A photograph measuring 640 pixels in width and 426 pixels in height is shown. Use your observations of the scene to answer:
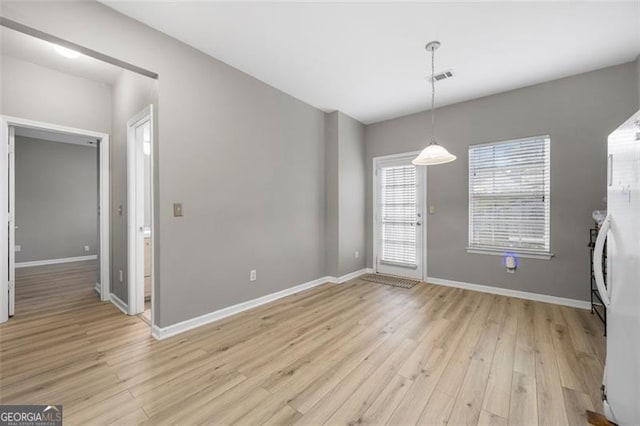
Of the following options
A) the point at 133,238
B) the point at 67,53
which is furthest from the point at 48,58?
the point at 133,238

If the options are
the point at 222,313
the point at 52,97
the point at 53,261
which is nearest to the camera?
the point at 222,313

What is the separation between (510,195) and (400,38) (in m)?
2.63

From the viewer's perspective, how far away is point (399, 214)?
15.5 ft

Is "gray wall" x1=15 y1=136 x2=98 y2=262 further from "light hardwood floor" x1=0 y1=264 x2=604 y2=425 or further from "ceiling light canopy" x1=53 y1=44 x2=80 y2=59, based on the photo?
"ceiling light canopy" x1=53 y1=44 x2=80 y2=59

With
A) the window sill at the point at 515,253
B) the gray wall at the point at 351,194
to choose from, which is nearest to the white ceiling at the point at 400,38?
the gray wall at the point at 351,194

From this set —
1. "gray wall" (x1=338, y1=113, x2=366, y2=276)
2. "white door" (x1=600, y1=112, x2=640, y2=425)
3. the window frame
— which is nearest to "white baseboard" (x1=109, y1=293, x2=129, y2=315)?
"gray wall" (x1=338, y1=113, x2=366, y2=276)

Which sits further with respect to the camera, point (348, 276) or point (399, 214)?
point (399, 214)

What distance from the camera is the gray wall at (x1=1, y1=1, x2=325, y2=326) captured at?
2.24 metres

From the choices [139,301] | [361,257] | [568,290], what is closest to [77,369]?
[139,301]

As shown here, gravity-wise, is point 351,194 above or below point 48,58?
below

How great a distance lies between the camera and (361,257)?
195 inches

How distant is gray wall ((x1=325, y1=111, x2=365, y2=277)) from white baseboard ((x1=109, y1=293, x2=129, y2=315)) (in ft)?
9.21

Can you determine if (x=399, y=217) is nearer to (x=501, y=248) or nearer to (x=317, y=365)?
(x=501, y=248)

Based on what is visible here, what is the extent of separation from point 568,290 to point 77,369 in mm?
5101
